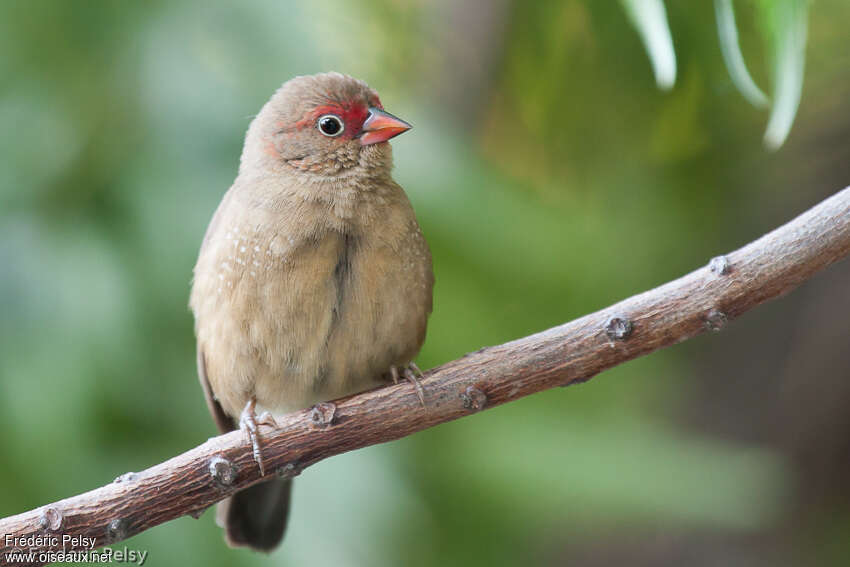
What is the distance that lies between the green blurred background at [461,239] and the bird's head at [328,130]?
2.78 ft

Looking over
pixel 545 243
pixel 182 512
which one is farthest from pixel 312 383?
pixel 545 243

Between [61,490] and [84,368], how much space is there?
525 mm

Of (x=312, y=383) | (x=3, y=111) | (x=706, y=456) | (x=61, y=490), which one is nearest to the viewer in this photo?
(x=312, y=383)

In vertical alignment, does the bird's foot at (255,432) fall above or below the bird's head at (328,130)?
below

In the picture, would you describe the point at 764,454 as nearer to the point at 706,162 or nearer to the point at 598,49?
the point at 706,162

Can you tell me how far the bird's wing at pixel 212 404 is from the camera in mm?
3747

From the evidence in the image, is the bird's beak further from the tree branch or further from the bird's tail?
the bird's tail

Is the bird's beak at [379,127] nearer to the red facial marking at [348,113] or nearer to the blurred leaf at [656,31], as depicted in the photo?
the red facial marking at [348,113]

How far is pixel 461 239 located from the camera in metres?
4.54

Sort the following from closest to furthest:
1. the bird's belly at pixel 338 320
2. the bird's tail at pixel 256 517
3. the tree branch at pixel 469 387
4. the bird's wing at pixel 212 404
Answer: the tree branch at pixel 469 387
the bird's belly at pixel 338 320
the bird's wing at pixel 212 404
the bird's tail at pixel 256 517

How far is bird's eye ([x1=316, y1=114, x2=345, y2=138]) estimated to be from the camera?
3604 millimetres

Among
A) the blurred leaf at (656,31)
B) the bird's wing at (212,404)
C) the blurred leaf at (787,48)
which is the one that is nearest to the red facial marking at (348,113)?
the bird's wing at (212,404)

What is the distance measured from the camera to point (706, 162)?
495 centimetres

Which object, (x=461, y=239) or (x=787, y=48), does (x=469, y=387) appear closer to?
(x=787, y=48)
